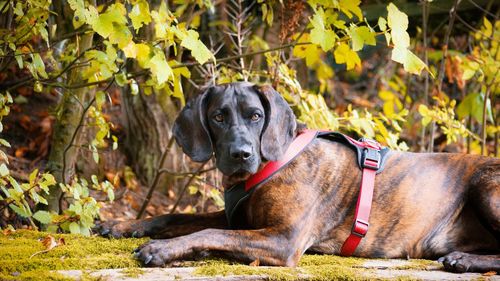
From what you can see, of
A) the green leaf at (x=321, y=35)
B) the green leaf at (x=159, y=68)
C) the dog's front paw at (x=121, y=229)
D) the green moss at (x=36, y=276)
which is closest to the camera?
the green moss at (x=36, y=276)

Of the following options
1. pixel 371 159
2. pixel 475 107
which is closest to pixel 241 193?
pixel 371 159

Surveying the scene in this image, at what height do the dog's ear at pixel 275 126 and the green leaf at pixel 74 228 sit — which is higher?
the dog's ear at pixel 275 126

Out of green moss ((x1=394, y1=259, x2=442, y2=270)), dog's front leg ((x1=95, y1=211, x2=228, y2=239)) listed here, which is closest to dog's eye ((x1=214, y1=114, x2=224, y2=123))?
dog's front leg ((x1=95, y1=211, x2=228, y2=239))

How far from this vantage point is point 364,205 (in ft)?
13.4

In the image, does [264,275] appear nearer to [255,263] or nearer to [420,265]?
[255,263]

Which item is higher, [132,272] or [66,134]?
[66,134]

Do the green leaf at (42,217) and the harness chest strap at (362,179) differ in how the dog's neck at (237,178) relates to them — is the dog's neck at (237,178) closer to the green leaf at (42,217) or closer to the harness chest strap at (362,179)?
the harness chest strap at (362,179)

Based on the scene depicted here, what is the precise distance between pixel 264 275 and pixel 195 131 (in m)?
1.14

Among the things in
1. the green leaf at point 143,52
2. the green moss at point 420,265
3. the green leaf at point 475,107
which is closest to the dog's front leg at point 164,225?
the green leaf at point 143,52

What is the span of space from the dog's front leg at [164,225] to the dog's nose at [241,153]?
805 mm

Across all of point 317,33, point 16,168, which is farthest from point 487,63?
point 16,168

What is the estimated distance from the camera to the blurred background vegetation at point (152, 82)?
3883 mm

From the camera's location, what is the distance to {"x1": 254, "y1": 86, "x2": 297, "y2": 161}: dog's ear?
391 cm

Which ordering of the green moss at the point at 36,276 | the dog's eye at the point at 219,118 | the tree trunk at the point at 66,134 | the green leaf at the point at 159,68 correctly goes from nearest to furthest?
the green moss at the point at 36,276
the green leaf at the point at 159,68
the dog's eye at the point at 219,118
the tree trunk at the point at 66,134
